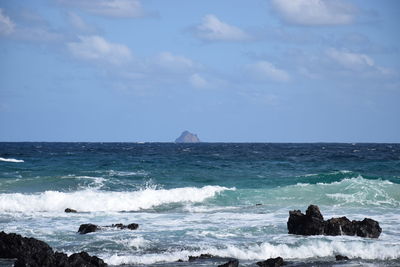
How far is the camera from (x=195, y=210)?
2633cm

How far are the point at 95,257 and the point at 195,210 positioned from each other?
486 inches

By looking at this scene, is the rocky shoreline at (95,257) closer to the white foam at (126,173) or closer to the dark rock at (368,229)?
the dark rock at (368,229)

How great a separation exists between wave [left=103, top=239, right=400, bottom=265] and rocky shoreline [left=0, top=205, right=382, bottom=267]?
1.62 ft

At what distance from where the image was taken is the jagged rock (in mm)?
13547

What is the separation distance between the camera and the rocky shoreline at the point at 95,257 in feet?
44.8

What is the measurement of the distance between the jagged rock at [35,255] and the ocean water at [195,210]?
0.48 m

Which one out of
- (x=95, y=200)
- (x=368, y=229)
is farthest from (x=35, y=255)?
(x=95, y=200)

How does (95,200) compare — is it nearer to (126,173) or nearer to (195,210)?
(195,210)

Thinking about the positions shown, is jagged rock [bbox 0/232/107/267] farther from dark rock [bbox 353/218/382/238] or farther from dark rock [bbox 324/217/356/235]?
dark rock [bbox 353/218/382/238]

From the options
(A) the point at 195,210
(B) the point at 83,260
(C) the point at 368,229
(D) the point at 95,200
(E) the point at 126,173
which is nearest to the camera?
(B) the point at 83,260

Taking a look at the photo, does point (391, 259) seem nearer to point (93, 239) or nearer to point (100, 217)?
point (93, 239)

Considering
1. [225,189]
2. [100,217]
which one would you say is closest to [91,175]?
[225,189]

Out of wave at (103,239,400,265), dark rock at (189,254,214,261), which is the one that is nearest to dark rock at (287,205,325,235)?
wave at (103,239,400,265)

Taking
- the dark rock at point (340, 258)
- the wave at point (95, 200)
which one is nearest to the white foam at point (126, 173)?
the wave at point (95, 200)
